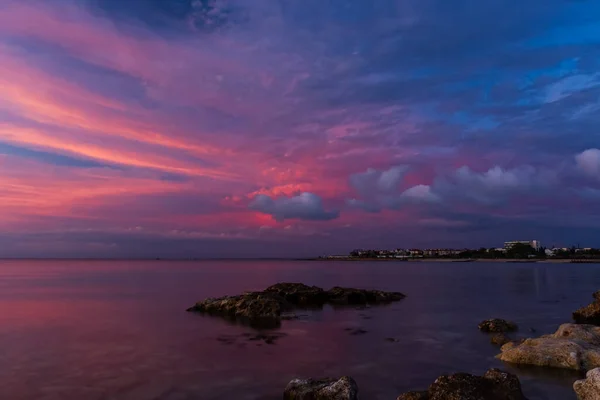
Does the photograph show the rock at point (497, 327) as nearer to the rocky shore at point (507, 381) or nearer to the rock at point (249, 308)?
the rocky shore at point (507, 381)

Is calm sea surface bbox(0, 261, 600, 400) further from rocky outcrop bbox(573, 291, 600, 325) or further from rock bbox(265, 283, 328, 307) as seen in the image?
rock bbox(265, 283, 328, 307)

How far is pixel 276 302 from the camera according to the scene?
36281 mm

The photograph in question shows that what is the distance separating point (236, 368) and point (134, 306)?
2758 centimetres

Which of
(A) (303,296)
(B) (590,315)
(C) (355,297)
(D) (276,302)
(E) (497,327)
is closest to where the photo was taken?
(E) (497,327)

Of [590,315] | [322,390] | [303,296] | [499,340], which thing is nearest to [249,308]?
[303,296]

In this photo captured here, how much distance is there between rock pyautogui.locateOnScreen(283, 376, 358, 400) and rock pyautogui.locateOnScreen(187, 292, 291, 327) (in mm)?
16873

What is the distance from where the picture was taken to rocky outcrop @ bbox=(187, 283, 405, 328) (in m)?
34.7

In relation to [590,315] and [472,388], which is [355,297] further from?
[472,388]

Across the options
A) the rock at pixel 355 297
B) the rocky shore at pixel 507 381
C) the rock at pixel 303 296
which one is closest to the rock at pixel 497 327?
the rocky shore at pixel 507 381

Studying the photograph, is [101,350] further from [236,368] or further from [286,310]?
[286,310]

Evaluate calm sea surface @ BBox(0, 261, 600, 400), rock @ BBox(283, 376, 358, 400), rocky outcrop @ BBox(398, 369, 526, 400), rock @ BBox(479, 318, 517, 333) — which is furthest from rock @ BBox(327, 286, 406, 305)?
rocky outcrop @ BBox(398, 369, 526, 400)

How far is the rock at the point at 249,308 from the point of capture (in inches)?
1328

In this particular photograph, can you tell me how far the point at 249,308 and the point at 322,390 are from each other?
22.2m

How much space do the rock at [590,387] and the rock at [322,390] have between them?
688 centimetres
